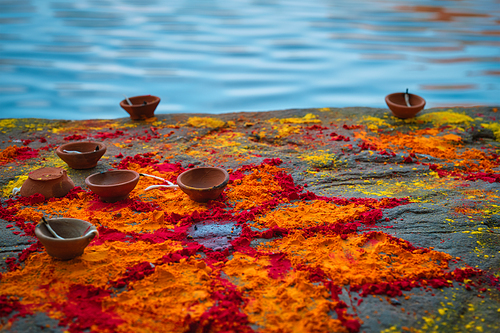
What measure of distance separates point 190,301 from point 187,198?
4.49 ft

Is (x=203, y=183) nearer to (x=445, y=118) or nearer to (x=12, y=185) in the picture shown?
(x=12, y=185)

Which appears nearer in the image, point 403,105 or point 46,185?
point 46,185

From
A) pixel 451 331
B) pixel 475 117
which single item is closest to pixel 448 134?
pixel 475 117

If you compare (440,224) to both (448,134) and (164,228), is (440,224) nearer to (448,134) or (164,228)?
(164,228)

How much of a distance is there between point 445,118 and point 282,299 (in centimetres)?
457

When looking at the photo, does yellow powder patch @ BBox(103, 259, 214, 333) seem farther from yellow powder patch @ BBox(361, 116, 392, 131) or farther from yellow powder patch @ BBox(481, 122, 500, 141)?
yellow powder patch @ BBox(481, 122, 500, 141)

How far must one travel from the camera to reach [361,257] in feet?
7.97

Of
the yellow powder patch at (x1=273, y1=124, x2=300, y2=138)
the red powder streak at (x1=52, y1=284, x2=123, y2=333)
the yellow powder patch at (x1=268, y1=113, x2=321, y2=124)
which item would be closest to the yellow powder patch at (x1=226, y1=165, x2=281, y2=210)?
the yellow powder patch at (x1=273, y1=124, x2=300, y2=138)

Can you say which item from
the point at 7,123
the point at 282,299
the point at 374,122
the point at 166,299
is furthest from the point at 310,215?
the point at 7,123

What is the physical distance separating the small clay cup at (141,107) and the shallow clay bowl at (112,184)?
230 cm

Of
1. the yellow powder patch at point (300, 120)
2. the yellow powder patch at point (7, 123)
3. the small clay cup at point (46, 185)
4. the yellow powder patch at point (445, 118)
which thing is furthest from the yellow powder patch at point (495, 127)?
the yellow powder patch at point (7, 123)

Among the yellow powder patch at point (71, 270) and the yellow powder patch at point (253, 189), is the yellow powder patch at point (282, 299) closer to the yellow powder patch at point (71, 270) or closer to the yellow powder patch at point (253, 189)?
the yellow powder patch at point (71, 270)

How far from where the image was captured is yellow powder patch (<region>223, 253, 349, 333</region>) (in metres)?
1.92

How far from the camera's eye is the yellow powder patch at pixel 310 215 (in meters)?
2.86
